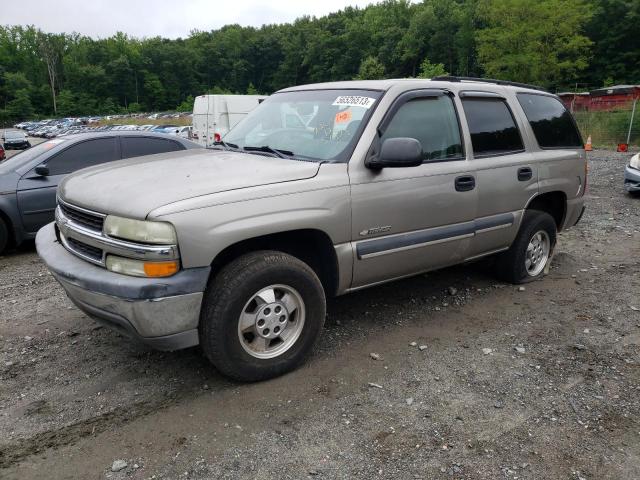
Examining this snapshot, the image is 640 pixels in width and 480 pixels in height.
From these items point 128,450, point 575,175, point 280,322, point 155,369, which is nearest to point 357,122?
point 280,322

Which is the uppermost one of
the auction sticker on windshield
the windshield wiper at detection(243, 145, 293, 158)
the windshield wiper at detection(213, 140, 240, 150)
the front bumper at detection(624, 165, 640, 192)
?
the auction sticker on windshield

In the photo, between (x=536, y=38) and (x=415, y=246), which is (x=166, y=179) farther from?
(x=536, y=38)

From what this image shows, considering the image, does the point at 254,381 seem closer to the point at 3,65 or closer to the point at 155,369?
the point at 155,369

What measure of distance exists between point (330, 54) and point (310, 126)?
10915 cm

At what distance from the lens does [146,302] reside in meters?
2.72

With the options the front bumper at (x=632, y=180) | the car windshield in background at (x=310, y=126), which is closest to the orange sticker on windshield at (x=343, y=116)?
the car windshield in background at (x=310, y=126)

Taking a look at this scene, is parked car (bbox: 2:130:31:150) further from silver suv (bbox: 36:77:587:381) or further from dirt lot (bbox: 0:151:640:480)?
silver suv (bbox: 36:77:587:381)

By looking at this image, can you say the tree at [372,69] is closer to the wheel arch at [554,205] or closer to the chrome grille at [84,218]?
the wheel arch at [554,205]

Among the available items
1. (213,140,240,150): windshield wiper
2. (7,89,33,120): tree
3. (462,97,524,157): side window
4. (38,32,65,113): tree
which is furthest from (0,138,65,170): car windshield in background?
(38,32,65,113): tree

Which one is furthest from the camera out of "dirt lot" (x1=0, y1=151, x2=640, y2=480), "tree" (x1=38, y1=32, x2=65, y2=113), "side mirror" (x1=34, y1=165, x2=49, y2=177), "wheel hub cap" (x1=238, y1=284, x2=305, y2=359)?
"tree" (x1=38, y1=32, x2=65, y2=113)

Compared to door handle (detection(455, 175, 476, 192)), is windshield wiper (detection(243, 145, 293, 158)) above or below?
above

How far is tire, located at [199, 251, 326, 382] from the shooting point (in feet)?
9.79

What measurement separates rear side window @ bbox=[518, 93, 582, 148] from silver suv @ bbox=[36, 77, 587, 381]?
7 centimetres

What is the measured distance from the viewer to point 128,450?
2658 millimetres
